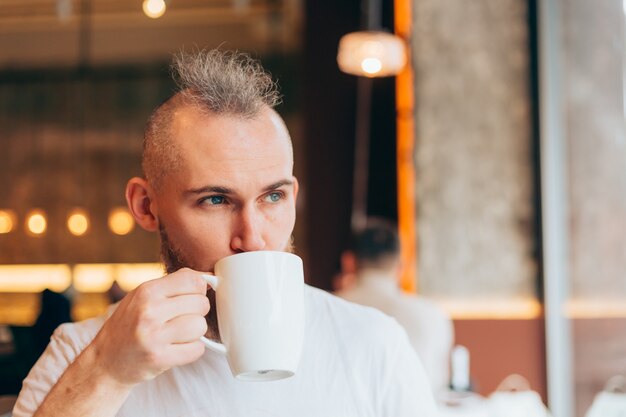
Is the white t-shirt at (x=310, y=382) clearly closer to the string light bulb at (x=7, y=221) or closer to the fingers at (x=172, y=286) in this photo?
the fingers at (x=172, y=286)

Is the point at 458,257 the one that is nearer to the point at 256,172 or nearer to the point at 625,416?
the point at 625,416

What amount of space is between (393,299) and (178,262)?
2.02 meters

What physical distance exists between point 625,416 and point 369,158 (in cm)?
307

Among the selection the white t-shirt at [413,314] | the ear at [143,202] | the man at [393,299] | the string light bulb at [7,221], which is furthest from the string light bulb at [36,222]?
the ear at [143,202]

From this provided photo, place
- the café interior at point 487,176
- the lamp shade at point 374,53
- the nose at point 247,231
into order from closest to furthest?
the nose at point 247,231 → the café interior at point 487,176 → the lamp shade at point 374,53

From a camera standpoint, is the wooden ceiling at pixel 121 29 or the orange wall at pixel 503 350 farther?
the wooden ceiling at pixel 121 29

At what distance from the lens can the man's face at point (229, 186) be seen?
3.07ft

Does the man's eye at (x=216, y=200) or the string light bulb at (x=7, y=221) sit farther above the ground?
the man's eye at (x=216, y=200)

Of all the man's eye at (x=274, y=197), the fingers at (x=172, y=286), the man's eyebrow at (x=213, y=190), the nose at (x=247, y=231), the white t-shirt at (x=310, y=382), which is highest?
the man's eyebrow at (x=213, y=190)

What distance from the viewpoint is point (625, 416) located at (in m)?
2.14

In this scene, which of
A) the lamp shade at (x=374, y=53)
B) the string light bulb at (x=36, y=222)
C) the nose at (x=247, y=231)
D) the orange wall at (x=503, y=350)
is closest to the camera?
the nose at (x=247, y=231)

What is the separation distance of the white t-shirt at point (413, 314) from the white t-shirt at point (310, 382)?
72.6 inches

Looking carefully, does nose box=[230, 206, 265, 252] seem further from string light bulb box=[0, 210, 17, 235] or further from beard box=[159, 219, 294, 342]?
string light bulb box=[0, 210, 17, 235]

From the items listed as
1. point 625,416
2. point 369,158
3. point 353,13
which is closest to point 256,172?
point 625,416
